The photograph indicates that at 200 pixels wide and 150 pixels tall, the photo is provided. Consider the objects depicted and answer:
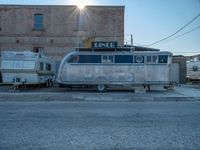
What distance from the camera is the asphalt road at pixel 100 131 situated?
6.16m

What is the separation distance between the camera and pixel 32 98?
16.2m

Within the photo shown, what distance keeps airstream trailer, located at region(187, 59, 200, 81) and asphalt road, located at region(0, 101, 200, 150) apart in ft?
77.6

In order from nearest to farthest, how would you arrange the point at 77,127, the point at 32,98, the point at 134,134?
1. the point at 134,134
2. the point at 77,127
3. the point at 32,98

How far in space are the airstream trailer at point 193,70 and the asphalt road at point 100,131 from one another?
77.6 feet

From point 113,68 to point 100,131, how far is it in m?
13.2

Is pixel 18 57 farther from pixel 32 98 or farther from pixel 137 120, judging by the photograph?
pixel 137 120

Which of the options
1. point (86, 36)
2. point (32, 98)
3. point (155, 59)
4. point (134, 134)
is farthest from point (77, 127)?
point (86, 36)

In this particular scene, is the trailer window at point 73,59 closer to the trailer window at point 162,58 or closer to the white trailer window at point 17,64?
the white trailer window at point 17,64

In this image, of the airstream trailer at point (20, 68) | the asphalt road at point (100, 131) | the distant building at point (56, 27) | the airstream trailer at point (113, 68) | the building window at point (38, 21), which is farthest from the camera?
the building window at point (38, 21)

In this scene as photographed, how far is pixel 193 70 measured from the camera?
1334 inches

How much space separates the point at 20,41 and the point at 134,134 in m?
28.1

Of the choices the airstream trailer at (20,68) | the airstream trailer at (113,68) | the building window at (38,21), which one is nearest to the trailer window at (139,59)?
the airstream trailer at (113,68)

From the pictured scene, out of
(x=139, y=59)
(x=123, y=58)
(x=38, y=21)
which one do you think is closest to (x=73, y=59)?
(x=123, y=58)

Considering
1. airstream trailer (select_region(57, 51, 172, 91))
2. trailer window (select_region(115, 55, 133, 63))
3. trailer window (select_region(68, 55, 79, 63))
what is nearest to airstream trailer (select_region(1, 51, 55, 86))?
airstream trailer (select_region(57, 51, 172, 91))
